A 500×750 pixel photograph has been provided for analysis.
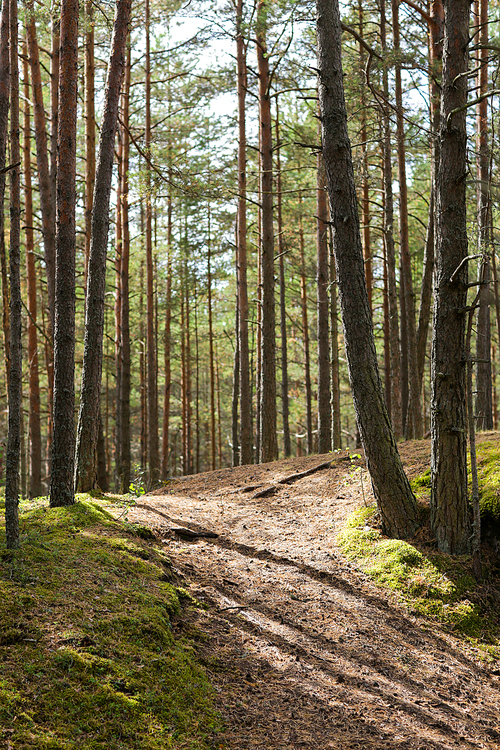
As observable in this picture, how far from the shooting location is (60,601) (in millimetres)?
3875

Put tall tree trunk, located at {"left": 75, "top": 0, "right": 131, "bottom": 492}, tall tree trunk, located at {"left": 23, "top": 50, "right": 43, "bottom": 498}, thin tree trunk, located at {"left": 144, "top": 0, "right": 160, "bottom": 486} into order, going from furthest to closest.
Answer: thin tree trunk, located at {"left": 144, "top": 0, "right": 160, "bottom": 486} → tall tree trunk, located at {"left": 23, "top": 50, "right": 43, "bottom": 498} → tall tree trunk, located at {"left": 75, "top": 0, "right": 131, "bottom": 492}

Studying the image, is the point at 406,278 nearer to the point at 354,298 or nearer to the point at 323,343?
the point at 323,343

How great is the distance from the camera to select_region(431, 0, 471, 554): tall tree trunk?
5.75 m

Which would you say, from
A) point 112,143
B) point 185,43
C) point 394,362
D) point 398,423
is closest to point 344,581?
point 112,143

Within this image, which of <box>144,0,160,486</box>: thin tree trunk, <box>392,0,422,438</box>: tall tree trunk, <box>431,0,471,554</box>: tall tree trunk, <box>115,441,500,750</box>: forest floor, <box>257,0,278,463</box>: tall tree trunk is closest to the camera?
<box>115,441,500,750</box>: forest floor

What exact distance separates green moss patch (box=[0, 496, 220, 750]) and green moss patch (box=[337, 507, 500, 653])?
7.08 feet

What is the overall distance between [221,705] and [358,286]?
437 cm

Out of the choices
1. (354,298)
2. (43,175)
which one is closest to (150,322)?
(43,175)

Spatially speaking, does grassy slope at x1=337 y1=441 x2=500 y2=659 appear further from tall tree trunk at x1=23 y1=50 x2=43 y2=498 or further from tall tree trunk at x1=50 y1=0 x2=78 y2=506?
tall tree trunk at x1=23 y1=50 x2=43 y2=498

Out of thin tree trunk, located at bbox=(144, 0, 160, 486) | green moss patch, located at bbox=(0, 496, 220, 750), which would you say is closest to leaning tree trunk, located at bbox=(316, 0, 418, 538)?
green moss patch, located at bbox=(0, 496, 220, 750)

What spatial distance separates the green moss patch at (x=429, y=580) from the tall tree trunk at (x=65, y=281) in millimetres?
3361

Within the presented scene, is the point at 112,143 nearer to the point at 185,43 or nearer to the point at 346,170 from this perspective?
the point at 346,170

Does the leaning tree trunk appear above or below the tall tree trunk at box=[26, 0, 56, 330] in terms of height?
below

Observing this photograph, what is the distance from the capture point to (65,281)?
20.6 ft
